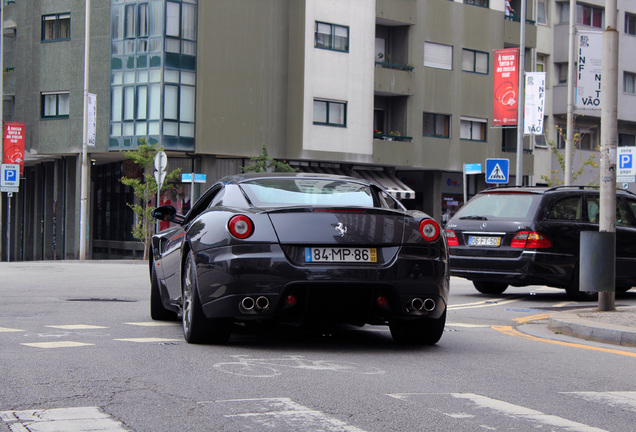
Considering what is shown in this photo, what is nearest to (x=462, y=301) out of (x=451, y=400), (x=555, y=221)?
(x=555, y=221)

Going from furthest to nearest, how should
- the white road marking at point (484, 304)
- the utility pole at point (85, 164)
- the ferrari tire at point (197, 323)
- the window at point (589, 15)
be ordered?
the window at point (589, 15) → the utility pole at point (85, 164) → the white road marking at point (484, 304) → the ferrari tire at point (197, 323)

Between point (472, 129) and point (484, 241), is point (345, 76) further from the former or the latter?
point (484, 241)

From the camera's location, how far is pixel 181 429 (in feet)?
16.3

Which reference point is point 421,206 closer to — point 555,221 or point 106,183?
point 106,183

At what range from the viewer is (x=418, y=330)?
8719 mm

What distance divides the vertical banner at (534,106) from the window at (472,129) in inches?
609

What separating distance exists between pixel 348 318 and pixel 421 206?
45299 mm

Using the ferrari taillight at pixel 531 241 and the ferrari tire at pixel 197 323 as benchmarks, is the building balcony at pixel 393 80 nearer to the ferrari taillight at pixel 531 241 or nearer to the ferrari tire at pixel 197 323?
the ferrari taillight at pixel 531 241

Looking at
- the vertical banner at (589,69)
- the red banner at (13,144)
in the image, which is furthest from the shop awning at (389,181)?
the vertical banner at (589,69)

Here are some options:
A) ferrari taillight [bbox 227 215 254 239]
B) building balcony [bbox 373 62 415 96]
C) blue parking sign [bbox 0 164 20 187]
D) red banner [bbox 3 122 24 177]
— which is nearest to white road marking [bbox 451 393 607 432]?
ferrari taillight [bbox 227 215 254 239]

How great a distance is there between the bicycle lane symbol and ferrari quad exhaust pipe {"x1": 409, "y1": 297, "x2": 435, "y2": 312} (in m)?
0.86

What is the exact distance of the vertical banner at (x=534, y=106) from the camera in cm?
3516

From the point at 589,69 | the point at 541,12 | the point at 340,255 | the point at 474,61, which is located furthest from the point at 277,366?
the point at 541,12

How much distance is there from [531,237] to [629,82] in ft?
158
